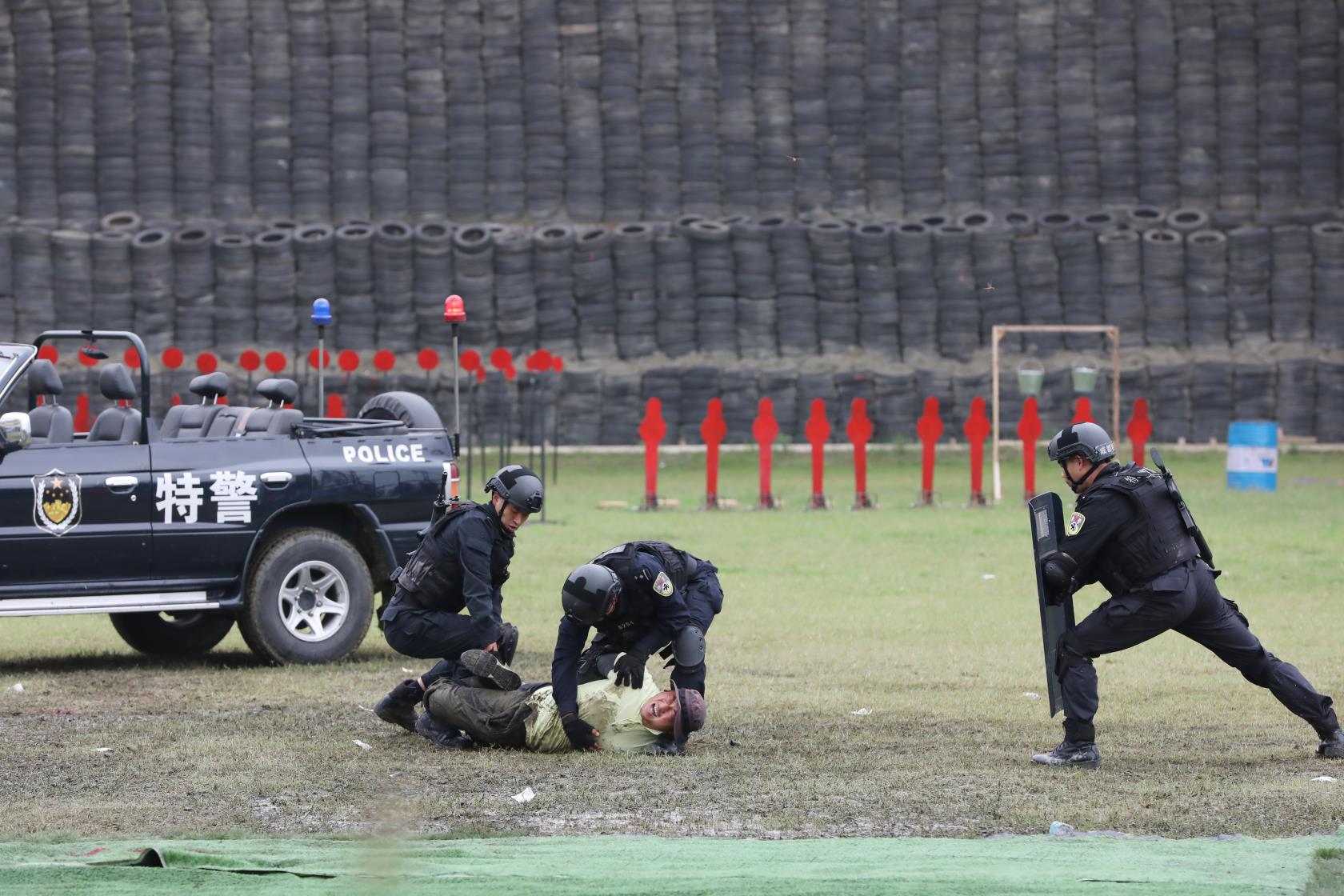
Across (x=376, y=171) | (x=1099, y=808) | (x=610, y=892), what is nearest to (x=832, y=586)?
(x=1099, y=808)

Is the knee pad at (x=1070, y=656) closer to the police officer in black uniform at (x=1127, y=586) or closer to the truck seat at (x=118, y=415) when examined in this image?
the police officer in black uniform at (x=1127, y=586)

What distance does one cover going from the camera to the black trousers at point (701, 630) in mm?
8836

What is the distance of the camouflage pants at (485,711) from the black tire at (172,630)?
11.9 feet

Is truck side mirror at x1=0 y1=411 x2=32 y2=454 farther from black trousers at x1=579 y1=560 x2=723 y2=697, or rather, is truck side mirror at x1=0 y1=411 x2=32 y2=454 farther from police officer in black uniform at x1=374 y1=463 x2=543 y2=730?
black trousers at x1=579 y1=560 x2=723 y2=697

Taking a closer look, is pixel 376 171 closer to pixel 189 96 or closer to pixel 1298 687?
pixel 189 96

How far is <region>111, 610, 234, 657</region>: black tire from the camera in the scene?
12430mm

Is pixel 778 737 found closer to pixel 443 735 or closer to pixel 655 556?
pixel 655 556

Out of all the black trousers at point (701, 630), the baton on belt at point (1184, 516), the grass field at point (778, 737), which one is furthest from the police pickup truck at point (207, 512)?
the baton on belt at point (1184, 516)

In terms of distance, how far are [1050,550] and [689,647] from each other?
1.66m

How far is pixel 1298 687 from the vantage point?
8.55 meters

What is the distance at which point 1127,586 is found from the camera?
28.1 ft

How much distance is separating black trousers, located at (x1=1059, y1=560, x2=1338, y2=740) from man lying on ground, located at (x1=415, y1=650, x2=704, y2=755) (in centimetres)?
163

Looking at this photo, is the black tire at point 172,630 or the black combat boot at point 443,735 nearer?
the black combat boot at point 443,735

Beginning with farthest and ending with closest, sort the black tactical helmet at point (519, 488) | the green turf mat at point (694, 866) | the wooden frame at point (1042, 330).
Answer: the wooden frame at point (1042, 330)
the black tactical helmet at point (519, 488)
the green turf mat at point (694, 866)
